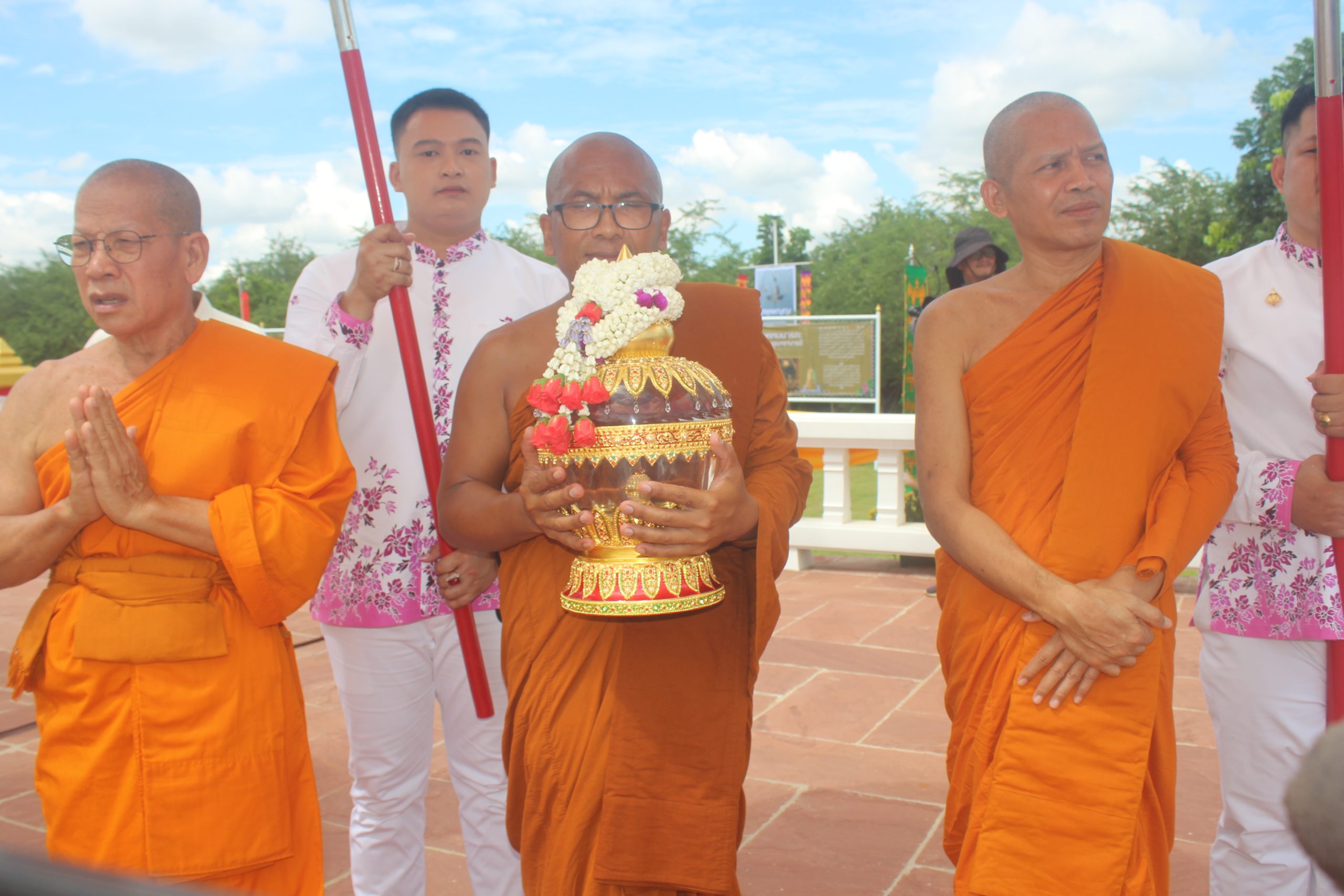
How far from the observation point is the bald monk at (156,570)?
243cm

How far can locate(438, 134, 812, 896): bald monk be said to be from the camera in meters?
2.31

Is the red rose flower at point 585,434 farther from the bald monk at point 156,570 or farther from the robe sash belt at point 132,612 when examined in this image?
the robe sash belt at point 132,612

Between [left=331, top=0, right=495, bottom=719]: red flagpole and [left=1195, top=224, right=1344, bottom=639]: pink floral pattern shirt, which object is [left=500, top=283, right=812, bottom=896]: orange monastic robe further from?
[left=1195, top=224, right=1344, bottom=639]: pink floral pattern shirt

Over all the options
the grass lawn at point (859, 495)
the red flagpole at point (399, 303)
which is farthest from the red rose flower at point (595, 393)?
the grass lawn at point (859, 495)

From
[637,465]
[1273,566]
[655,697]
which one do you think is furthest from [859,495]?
[637,465]

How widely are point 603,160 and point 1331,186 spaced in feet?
5.49

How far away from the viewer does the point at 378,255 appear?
2.82 m

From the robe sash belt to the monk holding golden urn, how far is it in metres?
0.94

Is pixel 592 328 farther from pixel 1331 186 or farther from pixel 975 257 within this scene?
pixel 975 257

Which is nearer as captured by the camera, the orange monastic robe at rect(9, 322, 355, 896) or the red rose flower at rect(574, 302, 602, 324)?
the red rose flower at rect(574, 302, 602, 324)

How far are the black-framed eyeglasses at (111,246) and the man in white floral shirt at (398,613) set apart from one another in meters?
0.59

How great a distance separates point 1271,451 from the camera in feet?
9.25

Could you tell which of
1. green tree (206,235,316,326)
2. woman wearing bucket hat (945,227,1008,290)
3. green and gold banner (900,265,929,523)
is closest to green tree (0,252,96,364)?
green tree (206,235,316,326)

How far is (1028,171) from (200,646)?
2.25 metres
